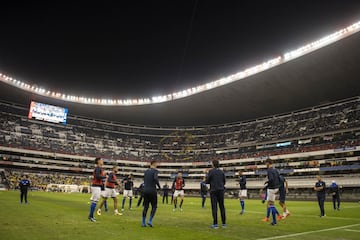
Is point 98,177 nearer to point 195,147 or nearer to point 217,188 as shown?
point 217,188

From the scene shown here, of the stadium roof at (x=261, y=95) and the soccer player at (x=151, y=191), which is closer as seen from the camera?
the soccer player at (x=151, y=191)

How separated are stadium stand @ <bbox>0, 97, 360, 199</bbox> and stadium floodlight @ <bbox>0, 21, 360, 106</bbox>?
1275cm

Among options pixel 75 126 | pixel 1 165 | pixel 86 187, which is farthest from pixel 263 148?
pixel 1 165

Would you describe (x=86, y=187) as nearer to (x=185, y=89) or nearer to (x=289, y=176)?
(x=185, y=89)

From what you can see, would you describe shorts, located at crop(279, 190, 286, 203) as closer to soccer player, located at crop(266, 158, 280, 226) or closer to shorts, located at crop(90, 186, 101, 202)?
soccer player, located at crop(266, 158, 280, 226)

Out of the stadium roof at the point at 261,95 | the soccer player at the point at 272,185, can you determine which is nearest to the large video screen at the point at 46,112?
the stadium roof at the point at 261,95

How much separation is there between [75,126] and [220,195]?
7746 centimetres

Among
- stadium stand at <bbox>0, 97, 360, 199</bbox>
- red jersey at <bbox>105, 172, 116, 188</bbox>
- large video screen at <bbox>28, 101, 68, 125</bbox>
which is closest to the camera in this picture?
red jersey at <bbox>105, 172, 116, 188</bbox>

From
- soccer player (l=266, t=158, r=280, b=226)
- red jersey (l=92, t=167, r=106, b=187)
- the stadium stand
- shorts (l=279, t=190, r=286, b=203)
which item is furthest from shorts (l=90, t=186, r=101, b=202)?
the stadium stand

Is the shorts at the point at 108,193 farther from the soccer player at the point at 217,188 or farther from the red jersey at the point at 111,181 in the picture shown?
the soccer player at the point at 217,188

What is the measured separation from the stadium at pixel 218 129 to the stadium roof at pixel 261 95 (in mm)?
229

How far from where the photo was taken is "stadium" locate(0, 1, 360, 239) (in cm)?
4888

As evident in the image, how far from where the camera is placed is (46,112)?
6512cm

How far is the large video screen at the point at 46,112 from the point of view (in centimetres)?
6312
